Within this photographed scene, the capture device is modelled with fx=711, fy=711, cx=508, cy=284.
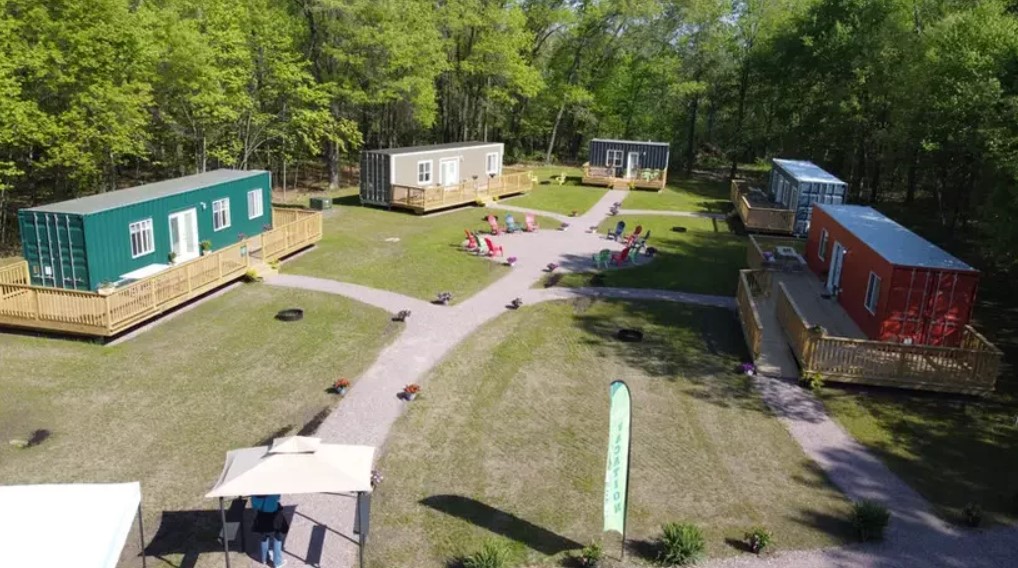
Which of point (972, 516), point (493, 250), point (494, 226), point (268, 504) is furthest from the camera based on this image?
point (494, 226)

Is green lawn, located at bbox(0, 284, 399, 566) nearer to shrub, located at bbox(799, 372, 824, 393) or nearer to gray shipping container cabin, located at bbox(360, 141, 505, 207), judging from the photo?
shrub, located at bbox(799, 372, 824, 393)

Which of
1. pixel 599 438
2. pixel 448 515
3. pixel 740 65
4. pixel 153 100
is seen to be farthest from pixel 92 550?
pixel 740 65

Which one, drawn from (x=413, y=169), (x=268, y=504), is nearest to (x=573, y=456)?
(x=268, y=504)

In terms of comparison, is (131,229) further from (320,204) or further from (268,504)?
(320,204)

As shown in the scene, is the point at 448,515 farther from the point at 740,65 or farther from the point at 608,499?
the point at 740,65

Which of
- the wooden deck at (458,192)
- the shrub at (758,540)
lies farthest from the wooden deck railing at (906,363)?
the wooden deck at (458,192)

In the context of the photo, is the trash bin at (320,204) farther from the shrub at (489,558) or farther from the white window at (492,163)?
the shrub at (489,558)
